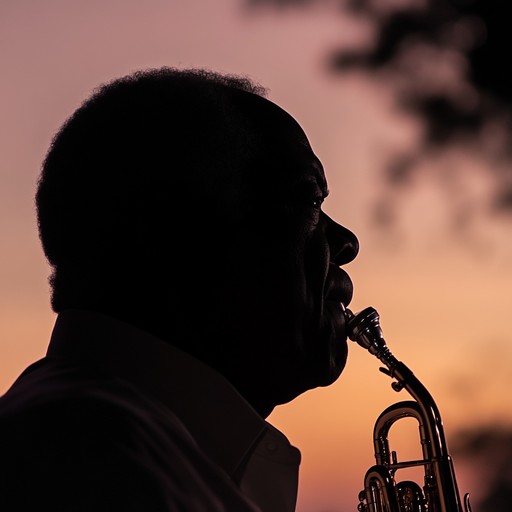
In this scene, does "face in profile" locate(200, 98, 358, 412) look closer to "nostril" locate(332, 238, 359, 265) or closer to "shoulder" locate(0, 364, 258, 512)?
"nostril" locate(332, 238, 359, 265)

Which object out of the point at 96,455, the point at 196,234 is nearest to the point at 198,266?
the point at 196,234

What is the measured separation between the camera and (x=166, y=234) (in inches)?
52.9

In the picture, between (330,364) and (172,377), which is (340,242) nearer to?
(330,364)

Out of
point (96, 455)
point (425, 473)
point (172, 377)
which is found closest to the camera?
point (96, 455)

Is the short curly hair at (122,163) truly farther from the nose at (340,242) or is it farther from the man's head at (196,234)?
the nose at (340,242)

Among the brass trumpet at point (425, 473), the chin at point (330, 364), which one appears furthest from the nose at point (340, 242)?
the brass trumpet at point (425, 473)

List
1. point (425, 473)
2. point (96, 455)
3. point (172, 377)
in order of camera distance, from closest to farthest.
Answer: point (96, 455) < point (172, 377) < point (425, 473)

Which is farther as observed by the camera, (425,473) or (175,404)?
(425,473)

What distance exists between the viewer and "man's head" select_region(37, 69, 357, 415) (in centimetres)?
131

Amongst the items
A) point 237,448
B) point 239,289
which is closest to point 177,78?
point 239,289

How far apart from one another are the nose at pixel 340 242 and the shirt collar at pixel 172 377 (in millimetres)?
316

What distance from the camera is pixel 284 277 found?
1376 millimetres

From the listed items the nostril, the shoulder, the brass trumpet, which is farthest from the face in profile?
the brass trumpet

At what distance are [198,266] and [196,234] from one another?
44 millimetres
